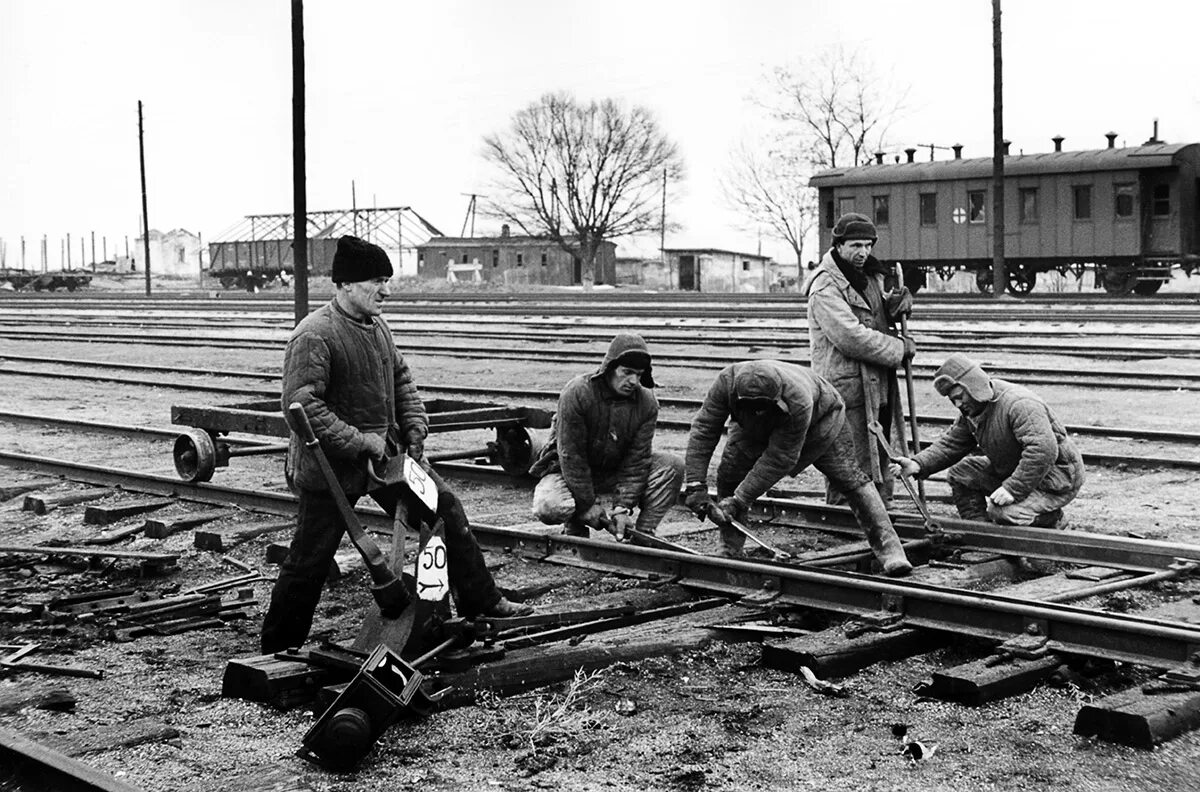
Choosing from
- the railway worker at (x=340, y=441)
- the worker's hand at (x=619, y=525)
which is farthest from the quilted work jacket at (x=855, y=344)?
the railway worker at (x=340, y=441)

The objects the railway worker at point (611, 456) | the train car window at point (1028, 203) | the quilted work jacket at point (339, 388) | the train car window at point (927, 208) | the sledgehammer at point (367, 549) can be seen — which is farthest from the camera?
the train car window at point (927, 208)

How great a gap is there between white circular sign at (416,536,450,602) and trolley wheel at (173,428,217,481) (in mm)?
5349

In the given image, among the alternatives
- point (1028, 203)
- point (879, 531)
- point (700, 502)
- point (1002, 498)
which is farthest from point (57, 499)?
point (1028, 203)

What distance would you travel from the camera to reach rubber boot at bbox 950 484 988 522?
8.73 metres

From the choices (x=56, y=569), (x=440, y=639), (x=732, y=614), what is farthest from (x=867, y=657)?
(x=56, y=569)

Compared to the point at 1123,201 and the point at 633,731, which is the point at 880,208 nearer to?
the point at 1123,201

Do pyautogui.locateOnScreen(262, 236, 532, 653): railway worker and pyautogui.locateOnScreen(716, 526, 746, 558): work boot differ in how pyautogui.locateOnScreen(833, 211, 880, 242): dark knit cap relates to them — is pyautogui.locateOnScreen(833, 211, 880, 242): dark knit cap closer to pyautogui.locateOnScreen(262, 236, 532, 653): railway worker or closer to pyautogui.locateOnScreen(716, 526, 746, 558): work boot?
pyautogui.locateOnScreen(716, 526, 746, 558): work boot

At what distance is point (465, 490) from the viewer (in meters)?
11.0

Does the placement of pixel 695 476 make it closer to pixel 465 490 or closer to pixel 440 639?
pixel 440 639

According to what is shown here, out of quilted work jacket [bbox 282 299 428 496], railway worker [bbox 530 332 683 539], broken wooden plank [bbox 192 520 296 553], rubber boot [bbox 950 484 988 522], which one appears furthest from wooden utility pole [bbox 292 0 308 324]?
quilted work jacket [bbox 282 299 428 496]

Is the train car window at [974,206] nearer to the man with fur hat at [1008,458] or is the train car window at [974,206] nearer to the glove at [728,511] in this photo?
the man with fur hat at [1008,458]

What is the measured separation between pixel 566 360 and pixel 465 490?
10234 millimetres

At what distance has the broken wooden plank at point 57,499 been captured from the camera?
1015 cm

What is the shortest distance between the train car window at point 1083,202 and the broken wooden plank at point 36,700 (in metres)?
32.7
